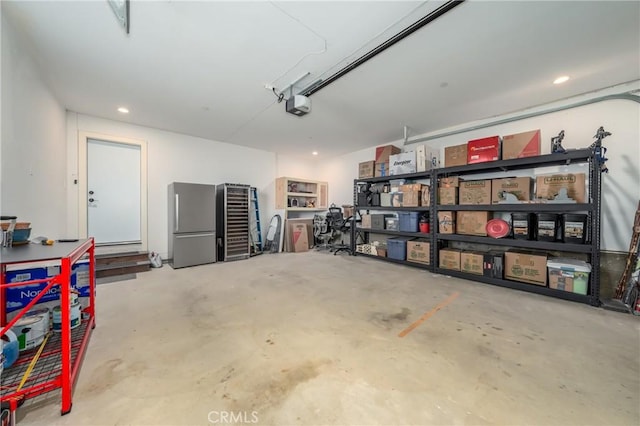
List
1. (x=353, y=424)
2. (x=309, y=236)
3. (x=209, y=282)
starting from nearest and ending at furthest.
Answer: (x=353, y=424)
(x=209, y=282)
(x=309, y=236)

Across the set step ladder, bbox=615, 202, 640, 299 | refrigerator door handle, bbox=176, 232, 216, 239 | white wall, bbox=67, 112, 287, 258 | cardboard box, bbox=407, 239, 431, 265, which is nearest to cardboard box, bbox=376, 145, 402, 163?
cardboard box, bbox=407, 239, 431, 265

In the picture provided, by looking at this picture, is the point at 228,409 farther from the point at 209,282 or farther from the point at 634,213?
the point at 634,213

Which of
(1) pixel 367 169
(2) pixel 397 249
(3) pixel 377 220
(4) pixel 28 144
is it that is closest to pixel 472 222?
(2) pixel 397 249

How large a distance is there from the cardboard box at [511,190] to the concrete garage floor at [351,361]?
4.55 feet

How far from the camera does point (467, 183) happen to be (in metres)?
3.87

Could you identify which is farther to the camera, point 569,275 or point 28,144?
point 569,275

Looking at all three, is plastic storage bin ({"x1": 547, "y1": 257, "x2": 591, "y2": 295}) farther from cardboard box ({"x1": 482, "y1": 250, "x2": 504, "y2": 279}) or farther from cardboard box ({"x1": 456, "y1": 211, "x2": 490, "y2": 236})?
cardboard box ({"x1": 456, "y1": 211, "x2": 490, "y2": 236})

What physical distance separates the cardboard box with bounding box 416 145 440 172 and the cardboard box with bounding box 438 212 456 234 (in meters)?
0.98

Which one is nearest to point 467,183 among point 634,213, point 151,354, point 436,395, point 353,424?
point 634,213

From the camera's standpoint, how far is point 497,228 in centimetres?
353

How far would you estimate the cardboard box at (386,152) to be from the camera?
5191mm

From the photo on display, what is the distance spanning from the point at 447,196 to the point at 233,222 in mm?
4479

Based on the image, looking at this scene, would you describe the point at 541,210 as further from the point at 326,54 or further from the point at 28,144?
the point at 28,144

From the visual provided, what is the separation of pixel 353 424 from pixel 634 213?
14.6 feet
